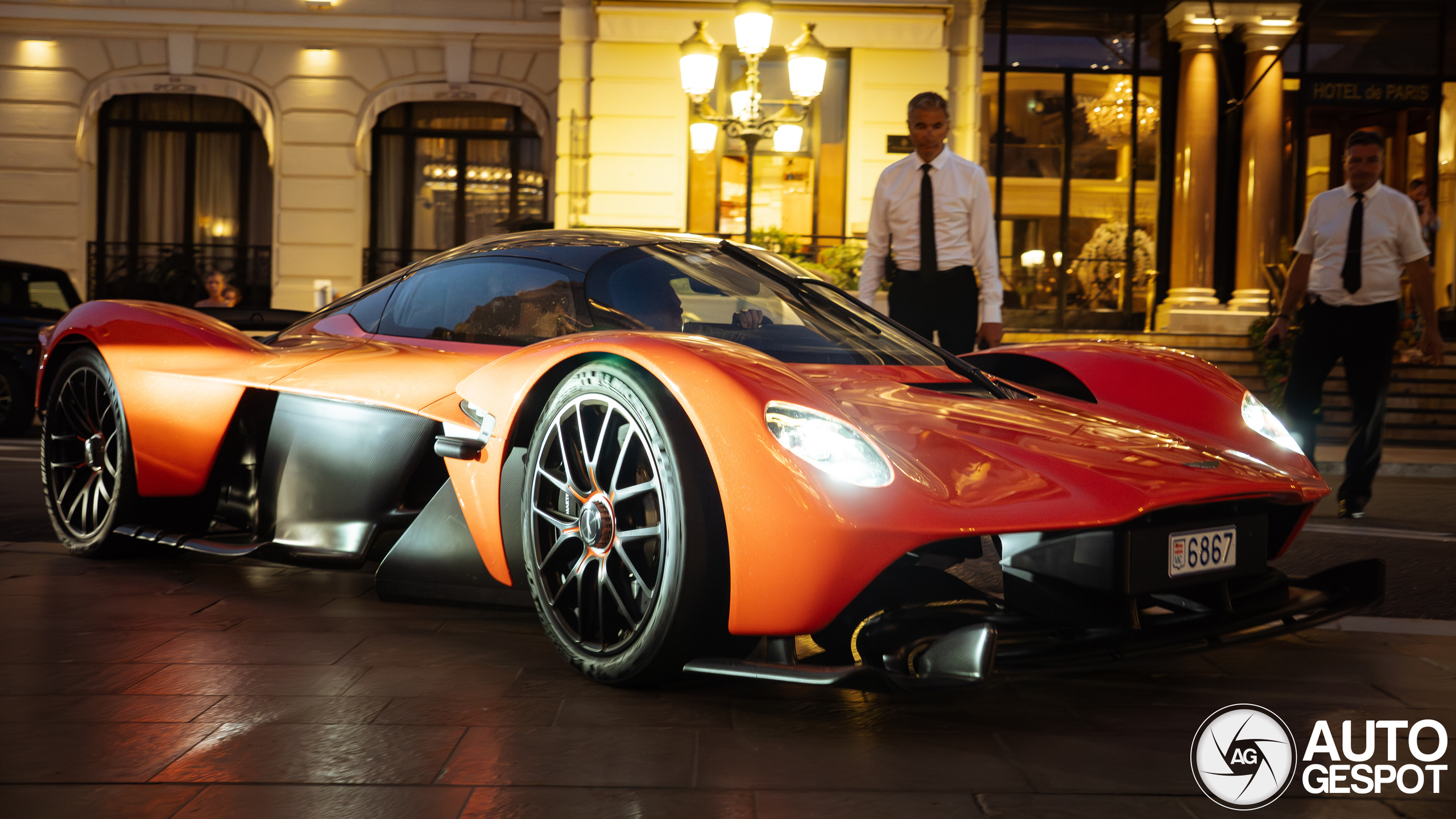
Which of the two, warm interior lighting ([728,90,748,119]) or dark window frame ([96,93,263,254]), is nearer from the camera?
warm interior lighting ([728,90,748,119])

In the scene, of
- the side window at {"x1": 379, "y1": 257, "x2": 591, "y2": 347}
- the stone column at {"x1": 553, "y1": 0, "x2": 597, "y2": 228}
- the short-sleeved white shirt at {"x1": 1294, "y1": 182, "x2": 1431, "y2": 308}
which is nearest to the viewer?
the side window at {"x1": 379, "y1": 257, "x2": 591, "y2": 347}

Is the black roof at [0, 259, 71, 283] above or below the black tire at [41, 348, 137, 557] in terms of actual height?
above

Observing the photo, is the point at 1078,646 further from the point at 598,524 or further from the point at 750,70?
the point at 750,70

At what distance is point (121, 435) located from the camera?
423 centimetres

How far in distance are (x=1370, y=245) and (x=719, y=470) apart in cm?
476

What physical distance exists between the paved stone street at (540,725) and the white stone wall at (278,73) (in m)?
14.9

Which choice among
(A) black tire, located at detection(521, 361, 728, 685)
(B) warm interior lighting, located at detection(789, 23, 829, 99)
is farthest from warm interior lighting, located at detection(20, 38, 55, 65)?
(A) black tire, located at detection(521, 361, 728, 685)

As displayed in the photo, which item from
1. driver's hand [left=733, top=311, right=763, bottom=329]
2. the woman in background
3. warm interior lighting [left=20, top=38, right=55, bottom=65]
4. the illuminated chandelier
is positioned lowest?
driver's hand [left=733, top=311, right=763, bottom=329]

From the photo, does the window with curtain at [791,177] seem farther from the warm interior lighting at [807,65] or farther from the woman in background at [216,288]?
the woman in background at [216,288]

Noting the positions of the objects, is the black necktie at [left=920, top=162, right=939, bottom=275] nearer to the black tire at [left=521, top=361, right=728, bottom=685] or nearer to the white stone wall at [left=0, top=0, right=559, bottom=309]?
the black tire at [left=521, top=361, right=728, bottom=685]

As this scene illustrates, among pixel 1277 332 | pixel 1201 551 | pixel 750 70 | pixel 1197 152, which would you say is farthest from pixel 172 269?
pixel 1201 551

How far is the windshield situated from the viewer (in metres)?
3.32

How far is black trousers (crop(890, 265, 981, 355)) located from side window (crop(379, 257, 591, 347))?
2216 mm

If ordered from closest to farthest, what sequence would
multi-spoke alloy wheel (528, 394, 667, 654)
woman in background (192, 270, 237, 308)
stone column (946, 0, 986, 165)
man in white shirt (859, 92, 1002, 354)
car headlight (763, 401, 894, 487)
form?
car headlight (763, 401, 894, 487) < multi-spoke alloy wheel (528, 394, 667, 654) < man in white shirt (859, 92, 1002, 354) < woman in background (192, 270, 237, 308) < stone column (946, 0, 986, 165)
